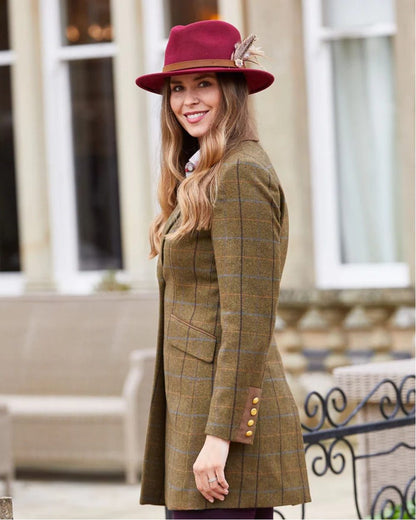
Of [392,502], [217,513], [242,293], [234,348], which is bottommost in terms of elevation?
[392,502]

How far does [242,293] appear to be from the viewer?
2.37 m

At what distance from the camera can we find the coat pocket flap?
7.95ft

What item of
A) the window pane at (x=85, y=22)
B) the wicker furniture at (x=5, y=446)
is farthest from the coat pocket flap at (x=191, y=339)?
the window pane at (x=85, y=22)

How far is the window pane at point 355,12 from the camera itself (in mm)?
7332

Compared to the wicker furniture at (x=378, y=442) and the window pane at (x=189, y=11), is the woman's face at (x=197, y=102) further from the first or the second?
the window pane at (x=189, y=11)

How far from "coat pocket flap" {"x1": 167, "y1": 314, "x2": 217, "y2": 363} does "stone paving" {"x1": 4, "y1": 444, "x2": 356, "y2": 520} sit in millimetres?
2669

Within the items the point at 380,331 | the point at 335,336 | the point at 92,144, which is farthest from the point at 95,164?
the point at 380,331

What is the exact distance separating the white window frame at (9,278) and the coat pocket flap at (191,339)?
246 inches

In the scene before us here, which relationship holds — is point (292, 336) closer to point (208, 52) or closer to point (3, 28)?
point (3, 28)

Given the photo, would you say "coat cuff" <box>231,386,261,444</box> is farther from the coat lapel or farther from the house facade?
the house facade

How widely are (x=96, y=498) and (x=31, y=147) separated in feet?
10.1

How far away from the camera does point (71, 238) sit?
8609 millimetres

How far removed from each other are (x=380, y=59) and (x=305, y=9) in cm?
59

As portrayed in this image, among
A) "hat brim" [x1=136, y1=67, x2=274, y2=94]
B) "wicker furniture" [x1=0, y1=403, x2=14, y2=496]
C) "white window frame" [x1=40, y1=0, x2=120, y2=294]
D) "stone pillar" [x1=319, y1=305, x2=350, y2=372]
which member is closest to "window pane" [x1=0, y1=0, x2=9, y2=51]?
"white window frame" [x1=40, y1=0, x2=120, y2=294]
